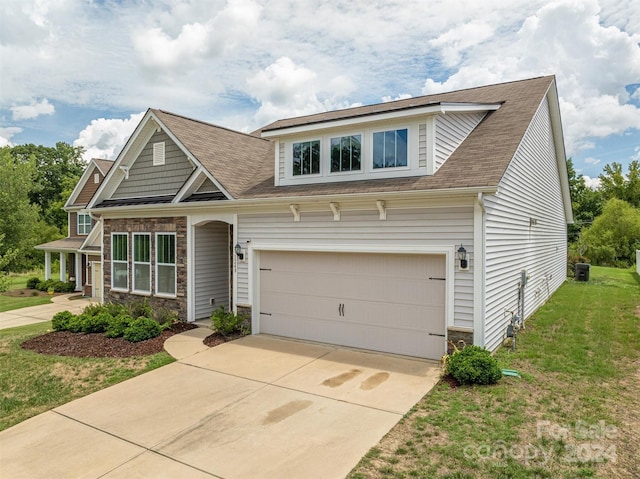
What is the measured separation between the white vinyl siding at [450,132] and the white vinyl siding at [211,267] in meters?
6.84

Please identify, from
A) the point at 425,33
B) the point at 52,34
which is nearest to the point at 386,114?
the point at 425,33

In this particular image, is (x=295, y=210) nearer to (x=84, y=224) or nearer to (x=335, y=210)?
(x=335, y=210)

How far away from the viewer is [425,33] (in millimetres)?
11711

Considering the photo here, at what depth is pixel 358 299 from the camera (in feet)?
30.1

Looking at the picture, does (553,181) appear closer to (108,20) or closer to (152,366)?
(152,366)

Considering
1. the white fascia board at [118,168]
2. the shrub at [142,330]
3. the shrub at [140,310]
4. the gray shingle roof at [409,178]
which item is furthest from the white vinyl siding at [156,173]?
the shrub at [142,330]

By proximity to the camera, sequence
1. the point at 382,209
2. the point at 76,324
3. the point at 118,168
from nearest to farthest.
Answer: the point at 382,209
the point at 76,324
the point at 118,168

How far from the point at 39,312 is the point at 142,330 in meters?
8.75

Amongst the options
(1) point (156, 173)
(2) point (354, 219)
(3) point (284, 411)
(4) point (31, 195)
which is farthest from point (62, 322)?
(4) point (31, 195)

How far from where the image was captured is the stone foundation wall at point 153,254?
39.3ft

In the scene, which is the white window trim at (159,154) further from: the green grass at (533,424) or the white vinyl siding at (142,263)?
the green grass at (533,424)

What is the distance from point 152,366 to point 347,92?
13078 mm

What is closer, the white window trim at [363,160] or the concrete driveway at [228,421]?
the concrete driveway at [228,421]

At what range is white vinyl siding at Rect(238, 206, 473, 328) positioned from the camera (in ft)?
25.6
